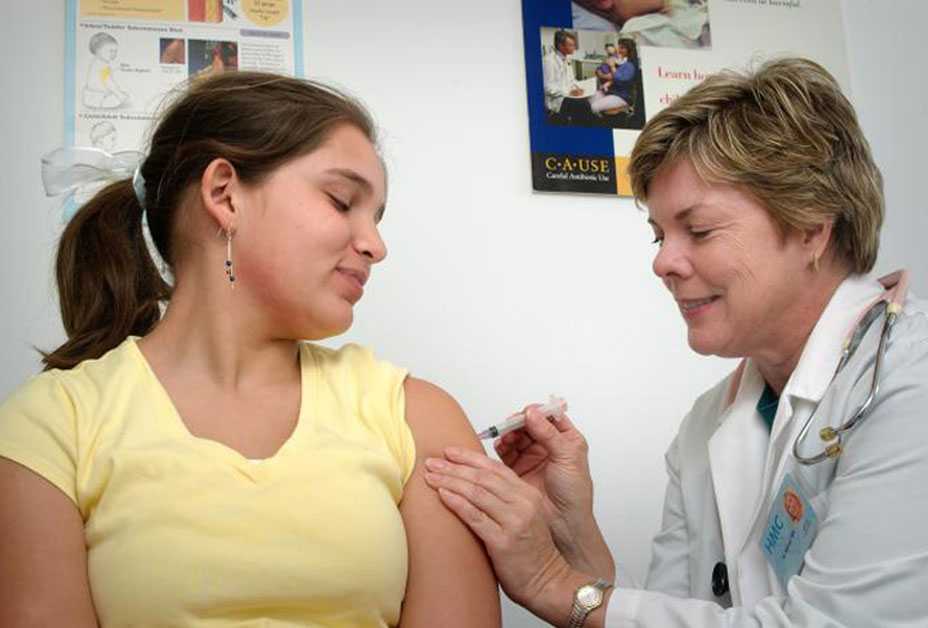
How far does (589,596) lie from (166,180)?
80 centimetres

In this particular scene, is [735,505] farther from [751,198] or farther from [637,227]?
[637,227]

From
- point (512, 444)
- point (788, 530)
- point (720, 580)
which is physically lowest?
point (720, 580)

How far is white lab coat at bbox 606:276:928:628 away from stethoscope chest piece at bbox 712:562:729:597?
0.8 inches

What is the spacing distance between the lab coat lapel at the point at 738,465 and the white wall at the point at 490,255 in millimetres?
508

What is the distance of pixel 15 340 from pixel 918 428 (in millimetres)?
1504

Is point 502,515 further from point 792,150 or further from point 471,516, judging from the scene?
point 792,150

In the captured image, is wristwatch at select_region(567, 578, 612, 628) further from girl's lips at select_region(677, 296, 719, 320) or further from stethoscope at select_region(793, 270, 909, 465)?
girl's lips at select_region(677, 296, 719, 320)

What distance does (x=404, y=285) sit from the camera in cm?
178

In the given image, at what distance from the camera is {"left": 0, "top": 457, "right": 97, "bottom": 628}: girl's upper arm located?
2.76 ft

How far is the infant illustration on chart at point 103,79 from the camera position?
168 centimetres

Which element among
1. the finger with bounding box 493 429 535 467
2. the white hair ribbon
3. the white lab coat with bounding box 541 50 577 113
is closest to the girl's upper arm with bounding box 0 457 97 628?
the white hair ribbon

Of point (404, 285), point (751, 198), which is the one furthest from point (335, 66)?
point (751, 198)

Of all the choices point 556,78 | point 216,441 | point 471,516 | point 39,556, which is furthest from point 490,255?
point 39,556

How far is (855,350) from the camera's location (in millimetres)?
1140
